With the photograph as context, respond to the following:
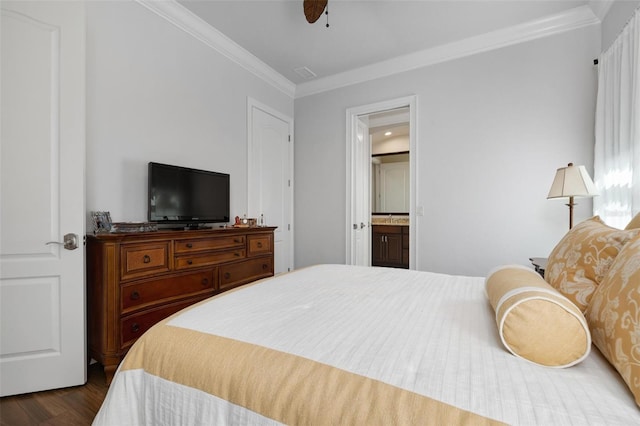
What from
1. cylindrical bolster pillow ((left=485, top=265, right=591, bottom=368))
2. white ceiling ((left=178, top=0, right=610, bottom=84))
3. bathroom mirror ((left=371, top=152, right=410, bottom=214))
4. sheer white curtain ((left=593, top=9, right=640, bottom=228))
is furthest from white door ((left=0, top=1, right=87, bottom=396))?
bathroom mirror ((left=371, top=152, right=410, bottom=214))

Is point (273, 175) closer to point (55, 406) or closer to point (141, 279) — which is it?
point (141, 279)

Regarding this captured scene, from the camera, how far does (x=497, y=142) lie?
118 inches

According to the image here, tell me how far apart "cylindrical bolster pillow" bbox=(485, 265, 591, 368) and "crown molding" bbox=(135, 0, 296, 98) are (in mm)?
3219

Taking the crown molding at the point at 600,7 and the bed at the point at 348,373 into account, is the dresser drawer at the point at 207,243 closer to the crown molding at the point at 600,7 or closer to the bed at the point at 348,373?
the bed at the point at 348,373

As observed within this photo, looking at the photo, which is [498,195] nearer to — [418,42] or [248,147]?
[418,42]

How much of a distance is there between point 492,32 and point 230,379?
3.73 meters

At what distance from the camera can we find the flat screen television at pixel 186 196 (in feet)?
7.57

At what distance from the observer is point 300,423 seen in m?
0.64

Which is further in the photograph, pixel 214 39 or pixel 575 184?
pixel 214 39

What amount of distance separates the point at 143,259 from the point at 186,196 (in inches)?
29.7

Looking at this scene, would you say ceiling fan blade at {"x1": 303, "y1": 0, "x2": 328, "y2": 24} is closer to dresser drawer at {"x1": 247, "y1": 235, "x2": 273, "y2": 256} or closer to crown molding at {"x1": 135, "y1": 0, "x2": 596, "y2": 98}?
crown molding at {"x1": 135, "y1": 0, "x2": 596, "y2": 98}

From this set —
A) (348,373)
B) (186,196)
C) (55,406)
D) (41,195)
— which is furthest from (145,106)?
(348,373)

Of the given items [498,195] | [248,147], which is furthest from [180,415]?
[498,195]

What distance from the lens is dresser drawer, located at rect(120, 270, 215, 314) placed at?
186cm
